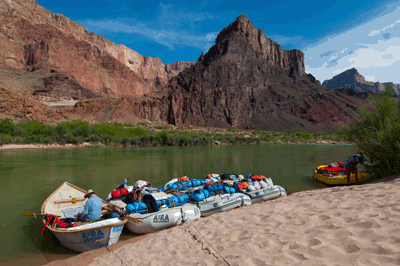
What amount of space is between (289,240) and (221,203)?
5.46 m

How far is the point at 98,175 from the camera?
19156 mm

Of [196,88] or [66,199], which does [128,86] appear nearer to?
[196,88]

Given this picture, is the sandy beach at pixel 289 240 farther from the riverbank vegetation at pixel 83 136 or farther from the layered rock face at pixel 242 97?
the layered rock face at pixel 242 97

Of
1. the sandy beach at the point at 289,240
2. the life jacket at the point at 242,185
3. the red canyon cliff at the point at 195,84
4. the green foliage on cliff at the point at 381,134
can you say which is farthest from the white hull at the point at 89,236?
the red canyon cliff at the point at 195,84

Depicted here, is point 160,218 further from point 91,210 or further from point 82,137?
point 82,137

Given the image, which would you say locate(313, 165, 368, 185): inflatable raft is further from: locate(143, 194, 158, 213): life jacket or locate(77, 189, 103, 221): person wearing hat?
locate(77, 189, 103, 221): person wearing hat

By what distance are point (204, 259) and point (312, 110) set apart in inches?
5507

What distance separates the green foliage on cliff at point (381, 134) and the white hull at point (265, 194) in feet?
16.8

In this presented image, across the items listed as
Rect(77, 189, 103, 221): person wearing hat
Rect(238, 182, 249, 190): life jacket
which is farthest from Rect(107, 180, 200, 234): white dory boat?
Rect(238, 182, 249, 190): life jacket

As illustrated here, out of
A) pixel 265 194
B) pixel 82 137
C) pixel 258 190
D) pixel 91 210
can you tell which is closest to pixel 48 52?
pixel 82 137

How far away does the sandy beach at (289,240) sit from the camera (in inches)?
125

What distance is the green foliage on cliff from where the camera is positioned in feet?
34.0

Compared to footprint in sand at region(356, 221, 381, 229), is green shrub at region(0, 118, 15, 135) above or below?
above

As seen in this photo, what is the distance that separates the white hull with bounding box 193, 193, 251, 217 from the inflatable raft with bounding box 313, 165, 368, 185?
7.31m
